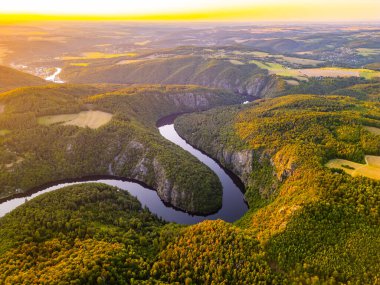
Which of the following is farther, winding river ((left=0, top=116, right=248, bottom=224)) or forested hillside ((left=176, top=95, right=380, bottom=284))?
winding river ((left=0, top=116, right=248, bottom=224))

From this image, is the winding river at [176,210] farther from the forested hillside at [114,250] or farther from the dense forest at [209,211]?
the forested hillside at [114,250]

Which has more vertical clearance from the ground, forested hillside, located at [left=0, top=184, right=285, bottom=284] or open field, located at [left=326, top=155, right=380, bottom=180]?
open field, located at [left=326, top=155, right=380, bottom=180]

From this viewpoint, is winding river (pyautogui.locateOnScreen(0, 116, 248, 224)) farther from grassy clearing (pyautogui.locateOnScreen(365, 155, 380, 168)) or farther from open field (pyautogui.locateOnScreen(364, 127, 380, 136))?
open field (pyautogui.locateOnScreen(364, 127, 380, 136))

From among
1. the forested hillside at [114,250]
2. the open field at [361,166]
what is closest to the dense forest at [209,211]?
the forested hillside at [114,250]

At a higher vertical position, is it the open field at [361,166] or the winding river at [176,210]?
the open field at [361,166]

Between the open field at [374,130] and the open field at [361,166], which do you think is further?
the open field at [374,130]

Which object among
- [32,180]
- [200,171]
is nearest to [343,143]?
[200,171]

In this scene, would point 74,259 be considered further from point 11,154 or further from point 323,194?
point 11,154

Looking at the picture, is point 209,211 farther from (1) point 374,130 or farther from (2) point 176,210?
(1) point 374,130

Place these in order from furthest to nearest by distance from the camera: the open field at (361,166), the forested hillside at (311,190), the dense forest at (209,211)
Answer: the open field at (361,166), the dense forest at (209,211), the forested hillside at (311,190)

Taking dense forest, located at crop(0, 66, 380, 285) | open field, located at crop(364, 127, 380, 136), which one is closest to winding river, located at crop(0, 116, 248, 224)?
dense forest, located at crop(0, 66, 380, 285)
